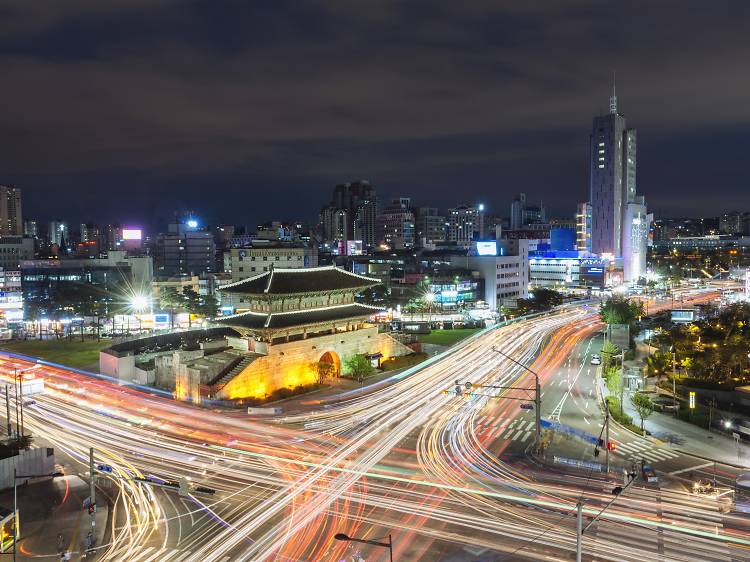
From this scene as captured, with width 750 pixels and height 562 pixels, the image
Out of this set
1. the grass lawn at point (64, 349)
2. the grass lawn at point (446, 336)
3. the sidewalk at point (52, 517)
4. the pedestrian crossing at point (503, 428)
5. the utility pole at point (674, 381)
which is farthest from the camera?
Result: the grass lawn at point (446, 336)

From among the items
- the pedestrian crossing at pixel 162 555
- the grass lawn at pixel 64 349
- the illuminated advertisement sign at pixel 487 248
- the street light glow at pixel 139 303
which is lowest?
the grass lawn at pixel 64 349

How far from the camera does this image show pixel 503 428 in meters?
41.1

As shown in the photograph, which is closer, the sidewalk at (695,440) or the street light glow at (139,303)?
the sidewalk at (695,440)

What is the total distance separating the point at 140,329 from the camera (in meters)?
85.2

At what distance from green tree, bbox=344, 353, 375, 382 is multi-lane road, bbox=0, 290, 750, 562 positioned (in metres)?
3.43

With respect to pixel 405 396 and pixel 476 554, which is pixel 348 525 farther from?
pixel 405 396

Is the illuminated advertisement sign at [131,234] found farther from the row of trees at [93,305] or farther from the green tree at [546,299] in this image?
the green tree at [546,299]

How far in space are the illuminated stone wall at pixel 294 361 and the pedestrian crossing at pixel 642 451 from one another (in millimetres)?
27586

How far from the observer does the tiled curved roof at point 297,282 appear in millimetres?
53594

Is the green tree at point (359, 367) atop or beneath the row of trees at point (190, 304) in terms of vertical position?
beneath

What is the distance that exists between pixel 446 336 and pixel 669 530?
189 feet

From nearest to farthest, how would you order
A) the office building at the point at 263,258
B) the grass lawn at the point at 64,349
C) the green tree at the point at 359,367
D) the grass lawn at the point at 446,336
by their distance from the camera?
the green tree at the point at 359,367 → the grass lawn at the point at 64,349 → the grass lawn at the point at 446,336 → the office building at the point at 263,258

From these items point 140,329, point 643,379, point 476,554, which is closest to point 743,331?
point 643,379

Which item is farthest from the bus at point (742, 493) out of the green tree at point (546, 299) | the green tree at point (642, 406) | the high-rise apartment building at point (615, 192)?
the high-rise apartment building at point (615, 192)
